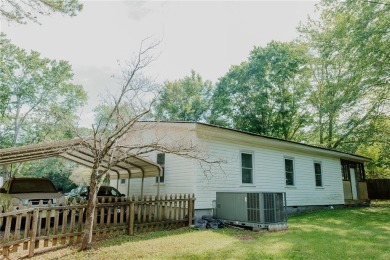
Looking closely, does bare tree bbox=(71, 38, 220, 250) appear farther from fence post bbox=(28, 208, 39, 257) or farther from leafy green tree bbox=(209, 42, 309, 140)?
leafy green tree bbox=(209, 42, 309, 140)

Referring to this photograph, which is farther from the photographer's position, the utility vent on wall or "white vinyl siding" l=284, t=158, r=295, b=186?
"white vinyl siding" l=284, t=158, r=295, b=186

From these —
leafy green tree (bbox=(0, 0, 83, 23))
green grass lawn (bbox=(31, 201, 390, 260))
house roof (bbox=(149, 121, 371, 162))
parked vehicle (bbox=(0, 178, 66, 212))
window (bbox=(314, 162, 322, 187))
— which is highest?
leafy green tree (bbox=(0, 0, 83, 23))

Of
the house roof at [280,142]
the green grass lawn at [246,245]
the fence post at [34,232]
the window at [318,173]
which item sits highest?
the house roof at [280,142]

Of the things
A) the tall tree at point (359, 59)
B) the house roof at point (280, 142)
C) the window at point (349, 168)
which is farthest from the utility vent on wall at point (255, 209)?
the window at point (349, 168)

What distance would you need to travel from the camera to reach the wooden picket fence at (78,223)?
→ 20.3 ft

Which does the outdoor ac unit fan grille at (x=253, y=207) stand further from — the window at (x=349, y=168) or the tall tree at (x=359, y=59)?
the window at (x=349, y=168)

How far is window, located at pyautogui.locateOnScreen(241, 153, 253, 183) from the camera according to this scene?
13.1 meters

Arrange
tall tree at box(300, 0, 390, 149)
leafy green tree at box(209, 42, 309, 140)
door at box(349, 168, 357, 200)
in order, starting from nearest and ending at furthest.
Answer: tall tree at box(300, 0, 390, 149), door at box(349, 168, 357, 200), leafy green tree at box(209, 42, 309, 140)

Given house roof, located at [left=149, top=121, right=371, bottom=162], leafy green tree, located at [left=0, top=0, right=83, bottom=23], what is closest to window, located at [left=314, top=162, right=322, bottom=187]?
house roof, located at [left=149, top=121, right=371, bottom=162]

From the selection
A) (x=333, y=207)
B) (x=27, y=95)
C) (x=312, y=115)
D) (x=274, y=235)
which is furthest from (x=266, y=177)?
(x=27, y=95)

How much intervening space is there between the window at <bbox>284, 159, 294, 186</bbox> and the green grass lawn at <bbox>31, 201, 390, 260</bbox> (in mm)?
5714

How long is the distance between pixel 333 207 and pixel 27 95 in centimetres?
2936

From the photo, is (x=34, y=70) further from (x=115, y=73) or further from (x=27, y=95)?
(x=115, y=73)

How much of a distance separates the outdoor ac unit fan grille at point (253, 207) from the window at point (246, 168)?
3.27 metres
